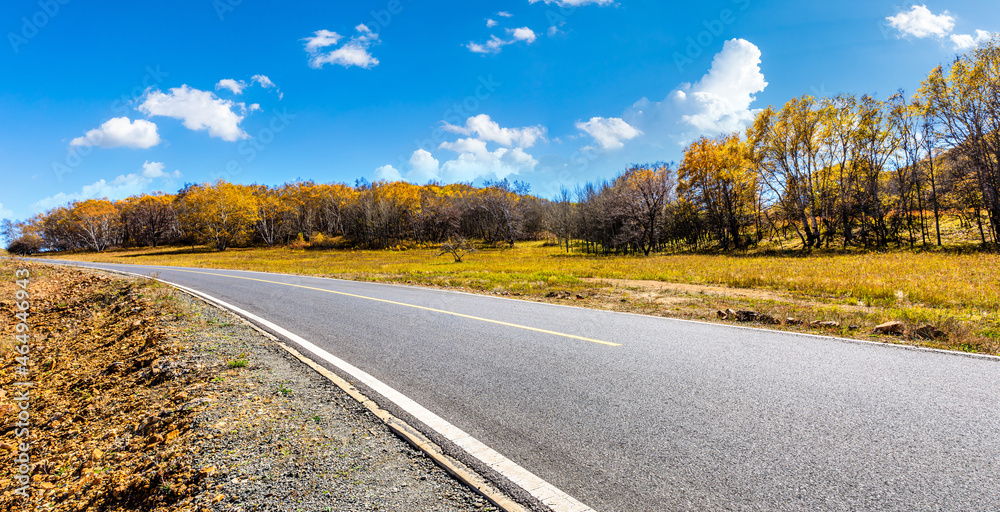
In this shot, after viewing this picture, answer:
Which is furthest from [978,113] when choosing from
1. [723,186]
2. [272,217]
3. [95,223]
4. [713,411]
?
[95,223]

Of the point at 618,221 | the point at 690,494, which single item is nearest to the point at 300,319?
the point at 690,494

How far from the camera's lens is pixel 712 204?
43.4 metres

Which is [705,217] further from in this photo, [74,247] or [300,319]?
[74,247]

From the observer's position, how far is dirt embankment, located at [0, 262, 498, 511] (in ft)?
8.30

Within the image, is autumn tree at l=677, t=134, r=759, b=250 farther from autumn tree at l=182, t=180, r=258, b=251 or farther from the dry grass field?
autumn tree at l=182, t=180, r=258, b=251

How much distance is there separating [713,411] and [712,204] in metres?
45.9

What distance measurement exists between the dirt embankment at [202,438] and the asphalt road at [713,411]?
72cm

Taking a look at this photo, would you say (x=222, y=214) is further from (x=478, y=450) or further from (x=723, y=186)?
(x=478, y=450)

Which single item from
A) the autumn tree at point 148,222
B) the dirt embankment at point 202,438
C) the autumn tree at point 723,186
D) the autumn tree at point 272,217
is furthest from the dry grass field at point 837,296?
the autumn tree at point 148,222

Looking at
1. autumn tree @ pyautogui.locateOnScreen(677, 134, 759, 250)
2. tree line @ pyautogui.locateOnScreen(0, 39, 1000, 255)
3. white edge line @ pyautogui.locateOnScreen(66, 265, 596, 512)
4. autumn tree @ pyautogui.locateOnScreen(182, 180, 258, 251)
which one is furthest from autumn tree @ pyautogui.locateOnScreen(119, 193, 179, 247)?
white edge line @ pyautogui.locateOnScreen(66, 265, 596, 512)

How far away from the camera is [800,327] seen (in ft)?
23.3

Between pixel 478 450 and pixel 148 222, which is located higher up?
pixel 148 222

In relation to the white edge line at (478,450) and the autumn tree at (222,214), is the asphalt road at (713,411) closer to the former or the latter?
the white edge line at (478,450)

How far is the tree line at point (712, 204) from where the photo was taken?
25.4 meters
